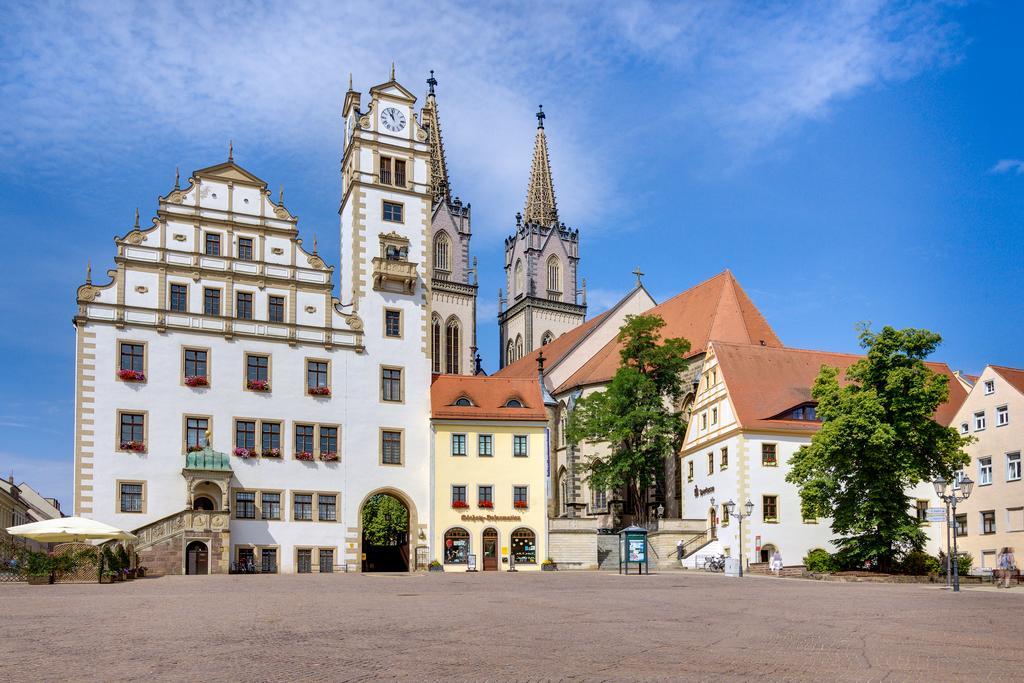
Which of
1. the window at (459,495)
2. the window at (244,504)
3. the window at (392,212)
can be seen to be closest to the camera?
the window at (244,504)

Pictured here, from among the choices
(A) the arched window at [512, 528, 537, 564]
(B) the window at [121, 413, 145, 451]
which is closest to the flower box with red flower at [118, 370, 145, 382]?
→ (B) the window at [121, 413, 145, 451]

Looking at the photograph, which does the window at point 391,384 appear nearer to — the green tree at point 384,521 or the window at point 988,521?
the green tree at point 384,521

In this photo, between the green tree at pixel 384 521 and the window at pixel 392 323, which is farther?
the green tree at pixel 384 521

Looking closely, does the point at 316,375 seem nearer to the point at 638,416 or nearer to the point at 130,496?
the point at 130,496

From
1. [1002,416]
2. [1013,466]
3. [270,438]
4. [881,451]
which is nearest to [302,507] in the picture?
[270,438]

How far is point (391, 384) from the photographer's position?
163ft

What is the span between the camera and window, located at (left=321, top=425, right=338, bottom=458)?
47.7 metres

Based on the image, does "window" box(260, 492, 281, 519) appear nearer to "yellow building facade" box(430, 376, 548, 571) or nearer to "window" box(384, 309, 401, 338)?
"yellow building facade" box(430, 376, 548, 571)

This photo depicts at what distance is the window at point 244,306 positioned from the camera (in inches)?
1841

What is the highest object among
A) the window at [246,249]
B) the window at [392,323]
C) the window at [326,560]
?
the window at [246,249]

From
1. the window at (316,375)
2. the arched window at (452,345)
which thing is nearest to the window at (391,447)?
the window at (316,375)

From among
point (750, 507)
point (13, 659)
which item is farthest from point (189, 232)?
point (13, 659)

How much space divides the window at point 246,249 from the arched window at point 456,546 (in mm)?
14621

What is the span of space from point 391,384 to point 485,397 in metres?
4.57
